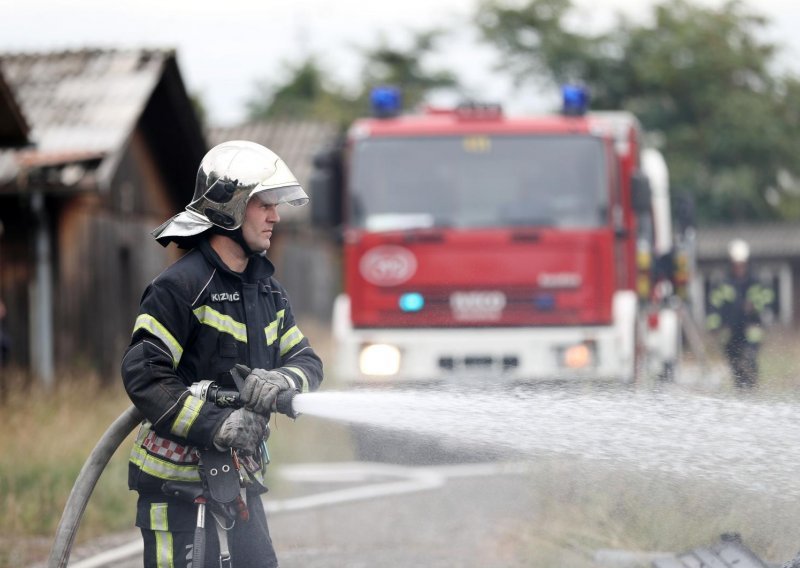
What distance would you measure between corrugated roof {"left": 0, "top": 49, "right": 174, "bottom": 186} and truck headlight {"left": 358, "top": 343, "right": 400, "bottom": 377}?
5703 mm

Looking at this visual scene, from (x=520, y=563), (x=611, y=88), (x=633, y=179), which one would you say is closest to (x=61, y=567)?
(x=520, y=563)

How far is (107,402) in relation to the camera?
12.6m

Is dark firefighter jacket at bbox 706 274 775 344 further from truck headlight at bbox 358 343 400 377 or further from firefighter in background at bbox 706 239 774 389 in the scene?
truck headlight at bbox 358 343 400 377

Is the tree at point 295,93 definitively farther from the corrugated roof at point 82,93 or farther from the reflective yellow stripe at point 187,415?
the reflective yellow stripe at point 187,415

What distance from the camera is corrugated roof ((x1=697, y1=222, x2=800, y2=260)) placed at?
149 ft

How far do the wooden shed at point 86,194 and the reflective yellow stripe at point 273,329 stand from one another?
9.97 metres

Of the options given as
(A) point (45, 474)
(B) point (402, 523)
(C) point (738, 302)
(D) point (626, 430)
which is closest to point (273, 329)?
(D) point (626, 430)

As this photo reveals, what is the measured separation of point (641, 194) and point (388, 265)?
2.21 m

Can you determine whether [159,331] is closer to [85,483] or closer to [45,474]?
[85,483]

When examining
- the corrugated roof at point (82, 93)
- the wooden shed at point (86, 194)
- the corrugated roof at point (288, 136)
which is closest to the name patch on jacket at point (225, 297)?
the wooden shed at point (86, 194)

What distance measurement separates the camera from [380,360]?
11.1 meters

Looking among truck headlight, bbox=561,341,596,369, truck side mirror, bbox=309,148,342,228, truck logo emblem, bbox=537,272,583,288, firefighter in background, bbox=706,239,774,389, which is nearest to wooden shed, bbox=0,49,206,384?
truck side mirror, bbox=309,148,342,228

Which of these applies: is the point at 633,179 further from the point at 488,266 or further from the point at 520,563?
the point at 520,563

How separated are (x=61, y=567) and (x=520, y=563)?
8.87ft
